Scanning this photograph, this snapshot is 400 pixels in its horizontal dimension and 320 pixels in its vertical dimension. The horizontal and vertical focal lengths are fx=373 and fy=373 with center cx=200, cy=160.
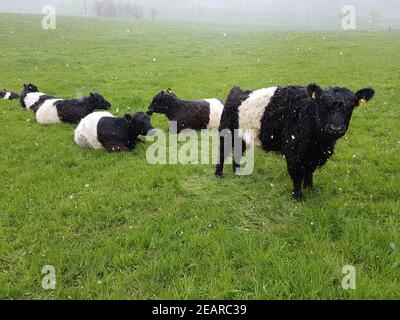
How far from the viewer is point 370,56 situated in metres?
27.6

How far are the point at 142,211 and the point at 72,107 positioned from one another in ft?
22.9

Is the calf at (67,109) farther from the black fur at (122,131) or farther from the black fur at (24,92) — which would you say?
the black fur at (122,131)

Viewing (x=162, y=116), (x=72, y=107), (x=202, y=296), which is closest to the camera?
(x=202, y=296)

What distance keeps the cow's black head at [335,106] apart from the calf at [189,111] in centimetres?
553

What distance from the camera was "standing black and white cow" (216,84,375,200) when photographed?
20.1 ft

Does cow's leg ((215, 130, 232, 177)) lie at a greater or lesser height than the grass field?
greater

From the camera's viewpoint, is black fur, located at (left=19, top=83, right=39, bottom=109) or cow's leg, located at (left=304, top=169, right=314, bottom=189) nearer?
cow's leg, located at (left=304, top=169, right=314, bottom=189)

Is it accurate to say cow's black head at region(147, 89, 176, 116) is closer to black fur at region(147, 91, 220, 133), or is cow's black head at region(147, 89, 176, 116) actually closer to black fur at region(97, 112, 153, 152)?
black fur at region(147, 91, 220, 133)

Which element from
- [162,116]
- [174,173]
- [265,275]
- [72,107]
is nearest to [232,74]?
[162,116]

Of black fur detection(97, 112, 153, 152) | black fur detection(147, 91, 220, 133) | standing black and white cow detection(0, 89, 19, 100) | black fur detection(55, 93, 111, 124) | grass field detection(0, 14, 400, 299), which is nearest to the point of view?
grass field detection(0, 14, 400, 299)

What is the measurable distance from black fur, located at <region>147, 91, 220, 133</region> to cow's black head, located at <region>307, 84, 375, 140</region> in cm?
583
